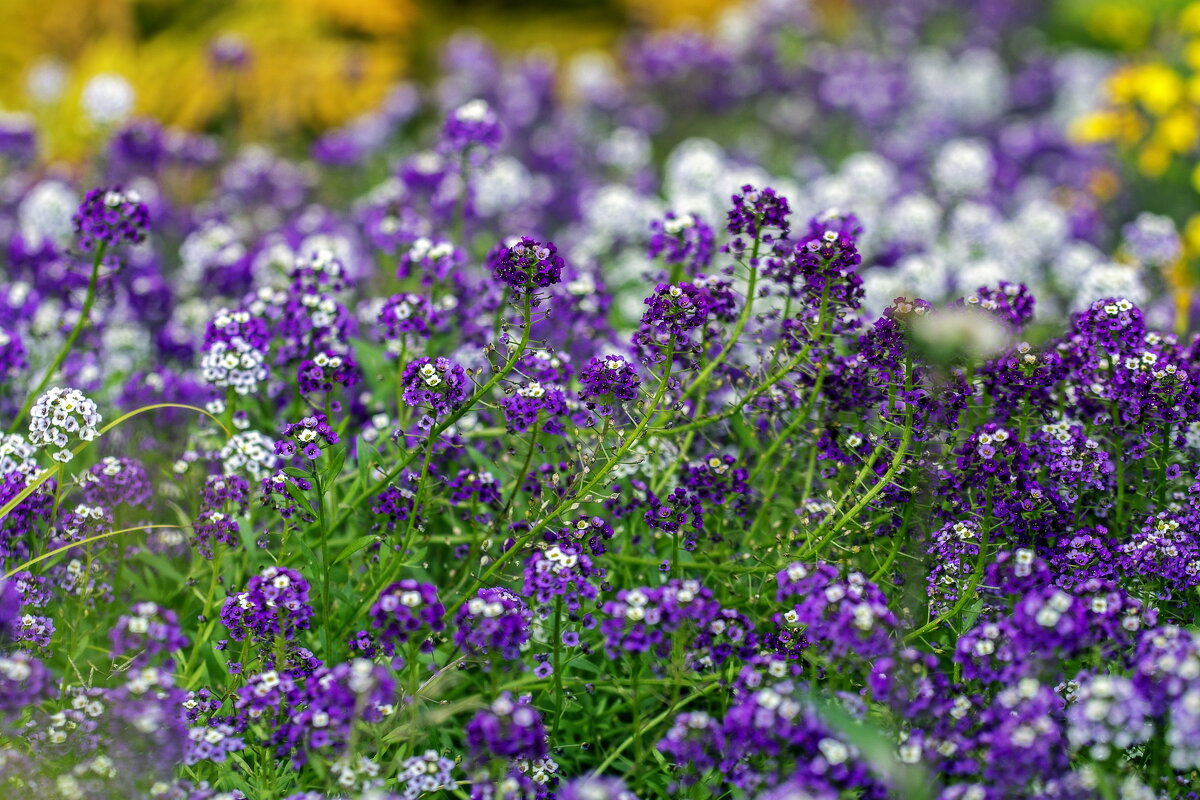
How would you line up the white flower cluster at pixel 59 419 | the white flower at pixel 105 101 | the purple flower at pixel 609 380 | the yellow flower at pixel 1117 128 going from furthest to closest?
the yellow flower at pixel 1117 128 → the white flower at pixel 105 101 → the white flower cluster at pixel 59 419 → the purple flower at pixel 609 380

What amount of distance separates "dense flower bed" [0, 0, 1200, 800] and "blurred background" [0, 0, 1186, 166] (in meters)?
6.32

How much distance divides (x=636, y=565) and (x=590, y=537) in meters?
0.53

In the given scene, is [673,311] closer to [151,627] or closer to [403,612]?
[403,612]

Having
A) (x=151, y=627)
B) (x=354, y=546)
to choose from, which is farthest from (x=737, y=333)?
(x=151, y=627)

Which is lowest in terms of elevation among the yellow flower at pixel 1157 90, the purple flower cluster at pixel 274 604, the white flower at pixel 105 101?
the purple flower cluster at pixel 274 604

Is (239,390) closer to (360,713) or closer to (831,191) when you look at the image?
(360,713)

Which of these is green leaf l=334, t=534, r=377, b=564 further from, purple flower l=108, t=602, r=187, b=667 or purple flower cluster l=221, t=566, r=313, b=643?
purple flower l=108, t=602, r=187, b=667

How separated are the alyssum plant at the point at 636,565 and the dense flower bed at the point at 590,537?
0.06 ft

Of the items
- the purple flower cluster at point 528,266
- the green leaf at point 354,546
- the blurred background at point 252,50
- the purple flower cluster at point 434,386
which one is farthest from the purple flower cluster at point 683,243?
the blurred background at point 252,50

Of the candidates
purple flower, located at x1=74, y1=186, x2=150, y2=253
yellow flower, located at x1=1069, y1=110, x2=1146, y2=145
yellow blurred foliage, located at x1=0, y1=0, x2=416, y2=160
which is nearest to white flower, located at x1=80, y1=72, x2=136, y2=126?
purple flower, located at x1=74, y1=186, x2=150, y2=253

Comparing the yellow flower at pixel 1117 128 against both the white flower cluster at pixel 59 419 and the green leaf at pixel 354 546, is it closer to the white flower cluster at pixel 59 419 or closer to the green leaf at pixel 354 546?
the green leaf at pixel 354 546

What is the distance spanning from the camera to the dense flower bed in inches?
113

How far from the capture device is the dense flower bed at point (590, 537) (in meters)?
2.88

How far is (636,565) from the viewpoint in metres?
3.96
